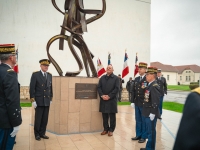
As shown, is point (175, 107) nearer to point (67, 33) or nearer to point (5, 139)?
point (67, 33)

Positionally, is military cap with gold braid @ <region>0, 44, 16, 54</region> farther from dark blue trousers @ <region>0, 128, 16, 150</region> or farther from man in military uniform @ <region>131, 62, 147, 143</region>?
man in military uniform @ <region>131, 62, 147, 143</region>

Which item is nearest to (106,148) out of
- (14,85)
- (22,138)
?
(22,138)

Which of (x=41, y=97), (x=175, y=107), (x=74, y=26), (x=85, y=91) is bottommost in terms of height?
(x=175, y=107)

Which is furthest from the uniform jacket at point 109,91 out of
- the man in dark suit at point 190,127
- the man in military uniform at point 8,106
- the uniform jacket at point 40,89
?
the man in dark suit at point 190,127

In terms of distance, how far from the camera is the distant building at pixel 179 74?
5628cm

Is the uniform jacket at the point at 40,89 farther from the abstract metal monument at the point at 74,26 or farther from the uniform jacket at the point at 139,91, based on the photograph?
the uniform jacket at the point at 139,91

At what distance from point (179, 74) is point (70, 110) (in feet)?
231

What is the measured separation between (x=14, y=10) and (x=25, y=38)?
A: 201 centimetres

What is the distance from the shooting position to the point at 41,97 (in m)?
4.39

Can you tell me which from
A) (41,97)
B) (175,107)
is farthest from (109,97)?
(175,107)

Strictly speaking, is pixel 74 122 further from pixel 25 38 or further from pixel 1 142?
pixel 25 38

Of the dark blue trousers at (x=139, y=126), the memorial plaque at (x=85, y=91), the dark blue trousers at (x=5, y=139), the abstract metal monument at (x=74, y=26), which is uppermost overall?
the abstract metal monument at (x=74, y=26)

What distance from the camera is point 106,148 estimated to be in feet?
12.6

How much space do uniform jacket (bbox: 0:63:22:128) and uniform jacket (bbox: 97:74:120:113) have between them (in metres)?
2.63
